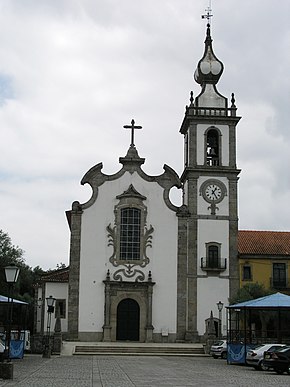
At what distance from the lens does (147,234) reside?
153 feet

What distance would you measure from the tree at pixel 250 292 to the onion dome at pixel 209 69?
1533 centimetres

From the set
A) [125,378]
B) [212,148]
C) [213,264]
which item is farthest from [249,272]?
[125,378]

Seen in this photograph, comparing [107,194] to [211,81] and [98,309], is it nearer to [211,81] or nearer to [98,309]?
[98,309]

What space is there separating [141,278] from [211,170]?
8.98m

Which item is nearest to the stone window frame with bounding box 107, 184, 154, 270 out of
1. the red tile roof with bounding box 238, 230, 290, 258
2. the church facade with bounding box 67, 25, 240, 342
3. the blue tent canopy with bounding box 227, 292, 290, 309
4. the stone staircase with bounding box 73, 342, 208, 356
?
the church facade with bounding box 67, 25, 240, 342

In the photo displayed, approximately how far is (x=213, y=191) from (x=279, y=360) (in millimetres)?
23669

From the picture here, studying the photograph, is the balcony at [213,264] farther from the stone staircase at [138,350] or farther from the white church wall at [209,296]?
the stone staircase at [138,350]

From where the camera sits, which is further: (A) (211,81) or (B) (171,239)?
(A) (211,81)

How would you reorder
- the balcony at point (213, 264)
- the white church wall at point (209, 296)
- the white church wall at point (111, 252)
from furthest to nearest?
the balcony at point (213, 264) < the white church wall at point (209, 296) < the white church wall at point (111, 252)

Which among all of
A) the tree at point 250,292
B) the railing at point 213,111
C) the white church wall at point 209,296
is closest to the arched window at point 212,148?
the railing at point 213,111

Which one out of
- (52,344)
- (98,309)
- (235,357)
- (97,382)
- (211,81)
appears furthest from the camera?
(211,81)

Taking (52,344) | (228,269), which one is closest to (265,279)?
(228,269)

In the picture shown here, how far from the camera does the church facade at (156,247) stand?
45125mm

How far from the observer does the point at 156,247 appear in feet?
152
